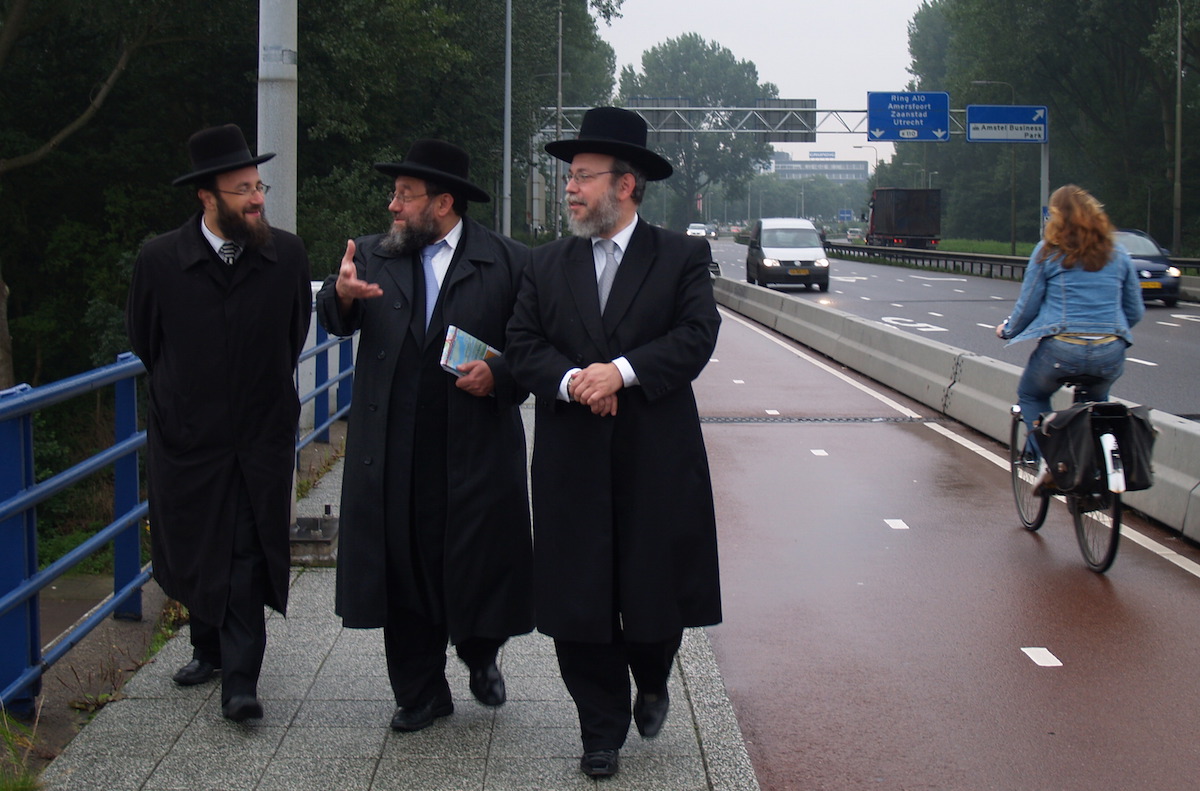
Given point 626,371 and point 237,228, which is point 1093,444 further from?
point 237,228

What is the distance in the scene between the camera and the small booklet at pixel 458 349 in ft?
14.0

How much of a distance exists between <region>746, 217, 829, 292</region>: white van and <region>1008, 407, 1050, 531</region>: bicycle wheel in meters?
26.6

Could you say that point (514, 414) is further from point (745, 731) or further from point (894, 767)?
point (894, 767)

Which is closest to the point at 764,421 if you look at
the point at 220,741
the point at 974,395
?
the point at 974,395

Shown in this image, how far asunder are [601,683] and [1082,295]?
4.06 m

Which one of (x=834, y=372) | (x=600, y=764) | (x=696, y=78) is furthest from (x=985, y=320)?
(x=696, y=78)

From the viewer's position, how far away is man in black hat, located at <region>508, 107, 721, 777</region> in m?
4.03

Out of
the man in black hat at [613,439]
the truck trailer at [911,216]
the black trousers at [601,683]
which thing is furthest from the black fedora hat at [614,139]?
the truck trailer at [911,216]

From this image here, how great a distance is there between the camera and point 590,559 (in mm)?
4039

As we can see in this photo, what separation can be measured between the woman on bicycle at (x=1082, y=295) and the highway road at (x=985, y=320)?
17.7 feet

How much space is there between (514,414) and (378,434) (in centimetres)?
47

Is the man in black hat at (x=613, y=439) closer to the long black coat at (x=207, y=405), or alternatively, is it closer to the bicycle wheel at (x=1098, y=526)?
the long black coat at (x=207, y=405)

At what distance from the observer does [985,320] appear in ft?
84.3

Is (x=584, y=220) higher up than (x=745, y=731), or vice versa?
(x=584, y=220)
